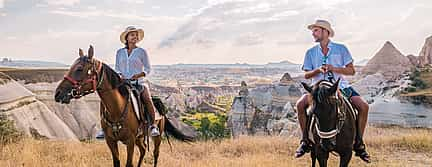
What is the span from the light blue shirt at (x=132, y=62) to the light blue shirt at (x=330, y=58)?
2457 mm

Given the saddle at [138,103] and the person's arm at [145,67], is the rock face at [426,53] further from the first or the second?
the saddle at [138,103]

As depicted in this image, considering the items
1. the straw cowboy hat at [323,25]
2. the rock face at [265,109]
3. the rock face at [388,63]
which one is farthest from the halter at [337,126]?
the rock face at [388,63]

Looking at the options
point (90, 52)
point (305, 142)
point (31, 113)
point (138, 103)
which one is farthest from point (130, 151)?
point (31, 113)

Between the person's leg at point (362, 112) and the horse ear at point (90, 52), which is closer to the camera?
the horse ear at point (90, 52)

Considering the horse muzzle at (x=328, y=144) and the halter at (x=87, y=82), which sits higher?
the halter at (x=87, y=82)

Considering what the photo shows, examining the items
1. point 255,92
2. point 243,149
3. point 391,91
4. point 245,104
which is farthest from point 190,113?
point 391,91

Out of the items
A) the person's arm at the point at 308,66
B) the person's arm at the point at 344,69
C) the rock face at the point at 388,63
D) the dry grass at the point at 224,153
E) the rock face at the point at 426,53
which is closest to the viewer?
the person's arm at the point at 344,69

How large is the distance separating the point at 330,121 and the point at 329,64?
3.44 feet

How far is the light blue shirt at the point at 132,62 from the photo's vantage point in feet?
22.5

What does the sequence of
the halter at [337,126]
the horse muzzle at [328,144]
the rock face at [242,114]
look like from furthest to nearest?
the rock face at [242,114], the horse muzzle at [328,144], the halter at [337,126]

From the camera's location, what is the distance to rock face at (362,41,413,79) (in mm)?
33097

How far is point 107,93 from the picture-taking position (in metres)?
6.01

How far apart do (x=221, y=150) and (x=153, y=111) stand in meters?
4.66

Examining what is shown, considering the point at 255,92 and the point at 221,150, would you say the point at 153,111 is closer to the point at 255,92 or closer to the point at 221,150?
the point at 221,150
